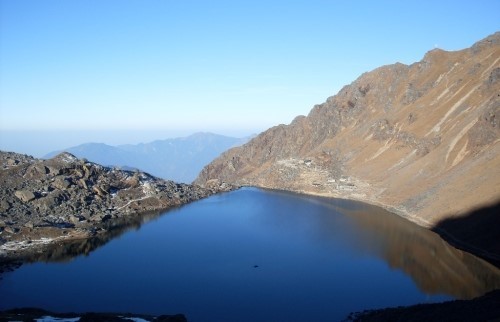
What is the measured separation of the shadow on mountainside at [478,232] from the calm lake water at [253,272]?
77.1 inches

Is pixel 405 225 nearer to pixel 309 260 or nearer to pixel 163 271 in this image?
pixel 309 260

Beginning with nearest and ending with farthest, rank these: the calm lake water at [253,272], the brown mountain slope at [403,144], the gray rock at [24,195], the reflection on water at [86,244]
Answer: the calm lake water at [253,272] < the reflection on water at [86,244] < the gray rock at [24,195] < the brown mountain slope at [403,144]

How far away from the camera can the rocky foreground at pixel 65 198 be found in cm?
7512

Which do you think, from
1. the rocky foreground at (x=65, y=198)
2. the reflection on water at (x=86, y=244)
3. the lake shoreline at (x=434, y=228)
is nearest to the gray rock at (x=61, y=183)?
the rocky foreground at (x=65, y=198)

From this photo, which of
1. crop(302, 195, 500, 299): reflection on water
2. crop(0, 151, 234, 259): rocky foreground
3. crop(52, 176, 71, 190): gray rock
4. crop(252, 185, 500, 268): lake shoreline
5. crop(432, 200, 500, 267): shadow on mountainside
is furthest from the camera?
crop(52, 176, 71, 190): gray rock

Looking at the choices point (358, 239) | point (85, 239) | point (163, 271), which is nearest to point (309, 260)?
point (358, 239)

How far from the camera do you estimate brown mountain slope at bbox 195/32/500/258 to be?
293 ft

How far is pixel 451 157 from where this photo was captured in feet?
326

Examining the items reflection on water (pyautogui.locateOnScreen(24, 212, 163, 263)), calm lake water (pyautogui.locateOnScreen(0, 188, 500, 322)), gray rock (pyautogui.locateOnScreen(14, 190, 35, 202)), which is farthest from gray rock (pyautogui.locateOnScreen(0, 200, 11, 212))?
calm lake water (pyautogui.locateOnScreen(0, 188, 500, 322))

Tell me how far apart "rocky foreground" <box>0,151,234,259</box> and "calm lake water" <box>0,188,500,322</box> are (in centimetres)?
629

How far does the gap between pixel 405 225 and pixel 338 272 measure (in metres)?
30.9

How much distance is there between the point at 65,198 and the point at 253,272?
1926 inches

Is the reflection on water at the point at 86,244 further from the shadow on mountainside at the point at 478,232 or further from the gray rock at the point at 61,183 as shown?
the shadow on mountainside at the point at 478,232

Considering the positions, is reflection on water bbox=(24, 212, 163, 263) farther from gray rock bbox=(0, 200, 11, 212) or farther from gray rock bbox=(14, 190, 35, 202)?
gray rock bbox=(0, 200, 11, 212)
